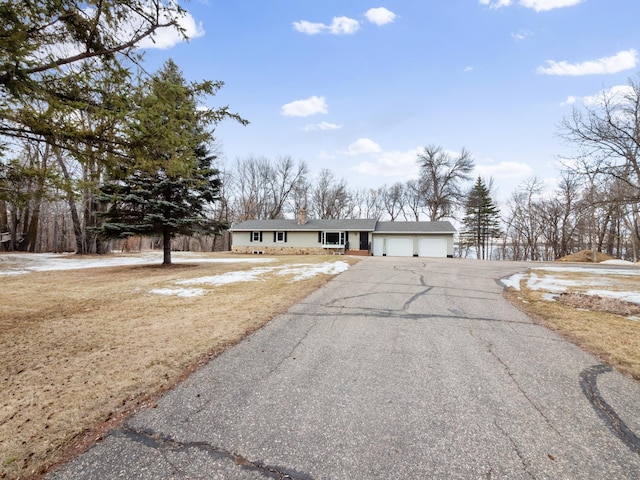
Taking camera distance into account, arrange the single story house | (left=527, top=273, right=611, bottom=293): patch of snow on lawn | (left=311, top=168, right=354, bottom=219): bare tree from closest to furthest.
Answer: (left=527, top=273, right=611, bottom=293): patch of snow on lawn < the single story house < (left=311, top=168, right=354, bottom=219): bare tree

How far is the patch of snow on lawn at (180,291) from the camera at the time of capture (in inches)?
288

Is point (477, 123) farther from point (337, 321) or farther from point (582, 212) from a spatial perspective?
point (337, 321)

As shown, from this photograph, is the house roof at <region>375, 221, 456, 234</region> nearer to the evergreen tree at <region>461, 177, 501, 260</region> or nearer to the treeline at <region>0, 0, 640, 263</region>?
the treeline at <region>0, 0, 640, 263</region>

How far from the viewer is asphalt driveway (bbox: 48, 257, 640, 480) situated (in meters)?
1.82

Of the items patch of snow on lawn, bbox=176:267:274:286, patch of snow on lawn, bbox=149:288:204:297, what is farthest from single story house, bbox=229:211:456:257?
patch of snow on lawn, bbox=149:288:204:297

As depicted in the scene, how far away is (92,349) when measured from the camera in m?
3.71

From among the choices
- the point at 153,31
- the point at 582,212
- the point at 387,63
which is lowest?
the point at 582,212

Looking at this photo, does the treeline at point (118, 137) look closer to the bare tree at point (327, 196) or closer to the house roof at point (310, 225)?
the house roof at point (310, 225)

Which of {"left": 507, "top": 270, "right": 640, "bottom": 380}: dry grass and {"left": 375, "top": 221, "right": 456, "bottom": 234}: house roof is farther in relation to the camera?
{"left": 375, "top": 221, "right": 456, "bottom": 234}: house roof

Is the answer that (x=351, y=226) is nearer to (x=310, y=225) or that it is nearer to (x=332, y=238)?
(x=332, y=238)

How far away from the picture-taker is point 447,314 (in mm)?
5527

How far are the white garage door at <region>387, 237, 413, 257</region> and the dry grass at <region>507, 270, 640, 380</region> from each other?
56.8ft

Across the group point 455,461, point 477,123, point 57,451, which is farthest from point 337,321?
point 477,123

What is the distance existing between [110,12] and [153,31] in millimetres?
486
